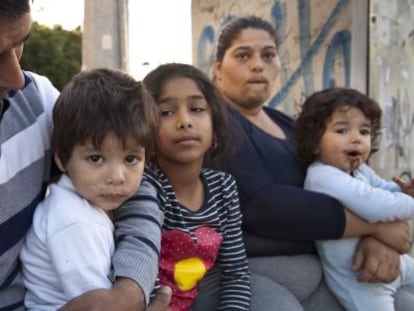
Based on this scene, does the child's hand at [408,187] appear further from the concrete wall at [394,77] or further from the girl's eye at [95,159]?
the concrete wall at [394,77]

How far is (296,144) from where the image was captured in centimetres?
276

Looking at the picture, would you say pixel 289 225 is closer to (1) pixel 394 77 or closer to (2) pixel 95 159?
(2) pixel 95 159

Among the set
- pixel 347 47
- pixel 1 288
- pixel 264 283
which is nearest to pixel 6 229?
pixel 1 288

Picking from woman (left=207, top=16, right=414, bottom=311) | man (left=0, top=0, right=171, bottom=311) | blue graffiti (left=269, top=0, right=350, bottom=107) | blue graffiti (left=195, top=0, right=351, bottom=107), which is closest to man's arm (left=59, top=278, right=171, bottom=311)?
man (left=0, top=0, right=171, bottom=311)

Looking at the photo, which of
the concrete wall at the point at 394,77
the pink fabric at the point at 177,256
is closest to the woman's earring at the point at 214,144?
the pink fabric at the point at 177,256

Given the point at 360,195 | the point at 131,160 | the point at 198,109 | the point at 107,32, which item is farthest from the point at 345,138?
the point at 107,32

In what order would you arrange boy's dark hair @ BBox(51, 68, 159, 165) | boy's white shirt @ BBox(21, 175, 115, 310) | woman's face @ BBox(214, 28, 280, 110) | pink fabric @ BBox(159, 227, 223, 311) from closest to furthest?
boy's white shirt @ BBox(21, 175, 115, 310) < boy's dark hair @ BBox(51, 68, 159, 165) < pink fabric @ BBox(159, 227, 223, 311) < woman's face @ BBox(214, 28, 280, 110)

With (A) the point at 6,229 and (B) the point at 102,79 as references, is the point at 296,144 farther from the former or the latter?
(A) the point at 6,229

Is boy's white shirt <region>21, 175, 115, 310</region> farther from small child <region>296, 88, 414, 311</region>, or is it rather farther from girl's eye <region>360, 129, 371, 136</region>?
girl's eye <region>360, 129, 371, 136</region>

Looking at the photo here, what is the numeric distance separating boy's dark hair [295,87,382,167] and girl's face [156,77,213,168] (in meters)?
0.59

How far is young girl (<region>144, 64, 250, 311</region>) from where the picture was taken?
214cm

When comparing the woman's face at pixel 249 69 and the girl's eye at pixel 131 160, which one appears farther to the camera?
the woman's face at pixel 249 69

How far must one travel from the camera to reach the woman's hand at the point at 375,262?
2402 millimetres

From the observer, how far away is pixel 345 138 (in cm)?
259
